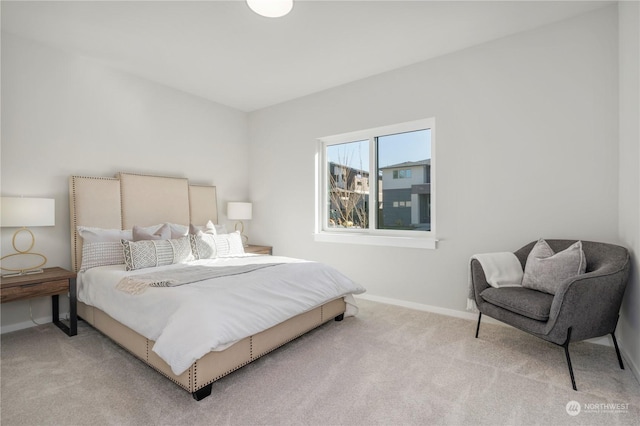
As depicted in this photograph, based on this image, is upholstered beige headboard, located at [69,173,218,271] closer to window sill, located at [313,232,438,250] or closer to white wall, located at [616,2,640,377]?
window sill, located at [313,232,438,250]

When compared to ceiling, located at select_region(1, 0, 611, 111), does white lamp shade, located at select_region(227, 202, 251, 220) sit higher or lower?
lower

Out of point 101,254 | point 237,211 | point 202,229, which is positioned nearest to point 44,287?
point 101,254

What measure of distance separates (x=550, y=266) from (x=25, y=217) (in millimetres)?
4268

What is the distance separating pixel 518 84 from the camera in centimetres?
289

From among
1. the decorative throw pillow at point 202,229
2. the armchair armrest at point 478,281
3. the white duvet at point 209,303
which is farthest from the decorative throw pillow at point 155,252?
the armchair armrest at point 478,281

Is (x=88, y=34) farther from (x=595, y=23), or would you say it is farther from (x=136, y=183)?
(x=595, y=23)

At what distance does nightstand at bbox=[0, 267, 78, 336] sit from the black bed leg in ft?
5.65

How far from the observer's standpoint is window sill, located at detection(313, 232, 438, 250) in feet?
11.2

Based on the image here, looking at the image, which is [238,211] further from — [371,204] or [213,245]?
[371,204]

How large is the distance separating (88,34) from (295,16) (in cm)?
197

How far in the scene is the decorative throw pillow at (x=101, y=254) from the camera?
117 inches

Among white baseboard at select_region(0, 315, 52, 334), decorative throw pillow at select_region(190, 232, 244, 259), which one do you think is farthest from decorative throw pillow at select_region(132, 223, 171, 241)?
white baseboard at select_region(0, 315, 52, 334)

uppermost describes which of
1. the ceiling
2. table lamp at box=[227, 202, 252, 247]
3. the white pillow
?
the ceiling

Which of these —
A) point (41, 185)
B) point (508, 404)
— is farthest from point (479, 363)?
point (41, 185)
